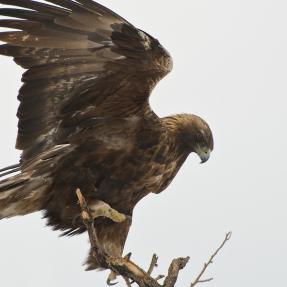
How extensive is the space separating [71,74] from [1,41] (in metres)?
0.70

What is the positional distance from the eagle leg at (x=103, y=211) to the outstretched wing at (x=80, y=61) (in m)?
0.67

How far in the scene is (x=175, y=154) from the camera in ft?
29.2

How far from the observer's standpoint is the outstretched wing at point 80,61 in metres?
8.13

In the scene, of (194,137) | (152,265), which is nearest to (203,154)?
(194,137)

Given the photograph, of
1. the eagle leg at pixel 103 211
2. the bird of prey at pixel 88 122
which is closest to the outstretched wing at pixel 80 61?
the bird of prey at pixel 88 122

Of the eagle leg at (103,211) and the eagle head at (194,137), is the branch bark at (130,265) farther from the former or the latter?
the eagle head at (194,137)

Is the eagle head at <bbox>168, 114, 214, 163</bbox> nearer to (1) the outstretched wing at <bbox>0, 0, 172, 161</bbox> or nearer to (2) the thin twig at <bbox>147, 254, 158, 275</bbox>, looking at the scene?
(1) the outstretched wing at <bbox>0, 0, 172, 161</bbox>

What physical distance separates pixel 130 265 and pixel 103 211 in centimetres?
62

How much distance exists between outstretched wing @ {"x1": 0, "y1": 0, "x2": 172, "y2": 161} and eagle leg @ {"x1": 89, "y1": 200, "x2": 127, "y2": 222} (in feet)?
2.20

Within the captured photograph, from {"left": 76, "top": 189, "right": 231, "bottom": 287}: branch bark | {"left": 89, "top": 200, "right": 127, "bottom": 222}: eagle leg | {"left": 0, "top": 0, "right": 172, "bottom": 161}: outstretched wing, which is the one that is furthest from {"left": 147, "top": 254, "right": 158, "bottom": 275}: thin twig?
{"left": 0, "top": 0, "right": 172, "bottom": 161}: outstretched wing

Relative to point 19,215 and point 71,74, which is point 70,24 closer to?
point 71,74

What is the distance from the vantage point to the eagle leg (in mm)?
8469

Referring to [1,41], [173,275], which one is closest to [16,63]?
[1,41]

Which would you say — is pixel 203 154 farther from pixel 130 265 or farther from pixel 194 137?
pixel 130 265
